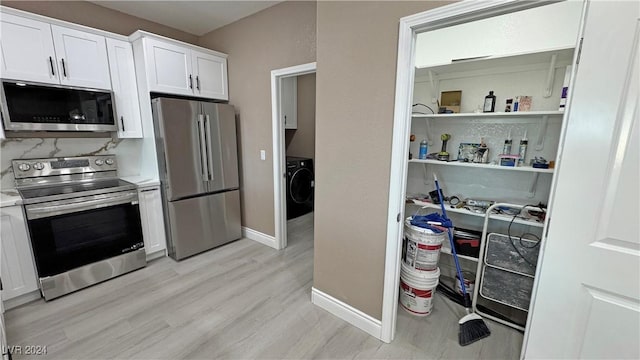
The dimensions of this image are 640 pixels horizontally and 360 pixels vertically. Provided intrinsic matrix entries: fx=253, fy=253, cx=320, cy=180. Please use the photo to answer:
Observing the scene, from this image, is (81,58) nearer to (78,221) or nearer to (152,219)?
(78,221)

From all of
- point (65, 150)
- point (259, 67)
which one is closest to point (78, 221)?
point (65, 150)

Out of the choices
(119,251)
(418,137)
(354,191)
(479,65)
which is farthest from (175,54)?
(479,65)

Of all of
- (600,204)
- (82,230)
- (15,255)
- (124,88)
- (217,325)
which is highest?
(124,88)

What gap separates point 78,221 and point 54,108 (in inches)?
40.7

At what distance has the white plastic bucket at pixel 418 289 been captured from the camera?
6.26 ft

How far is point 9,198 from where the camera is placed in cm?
199

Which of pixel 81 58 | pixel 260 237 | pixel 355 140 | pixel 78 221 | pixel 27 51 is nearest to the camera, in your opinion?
pixel 355 140

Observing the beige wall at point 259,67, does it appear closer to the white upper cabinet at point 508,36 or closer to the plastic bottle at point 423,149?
the white upper cabinet at point 508,36

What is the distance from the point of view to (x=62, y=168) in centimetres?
252

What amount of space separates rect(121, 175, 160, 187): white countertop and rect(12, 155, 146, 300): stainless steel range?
0.10m

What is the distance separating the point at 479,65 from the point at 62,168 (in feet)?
12.8

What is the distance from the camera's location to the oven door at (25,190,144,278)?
2.06 m

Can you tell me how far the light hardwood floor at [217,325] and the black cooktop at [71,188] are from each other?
913mm

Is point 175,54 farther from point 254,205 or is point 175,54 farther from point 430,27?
point 430,27
